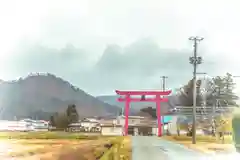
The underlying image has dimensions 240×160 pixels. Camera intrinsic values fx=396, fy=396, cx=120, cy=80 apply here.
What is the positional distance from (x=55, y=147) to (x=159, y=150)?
46 cm

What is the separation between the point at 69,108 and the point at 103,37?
0.35 metres

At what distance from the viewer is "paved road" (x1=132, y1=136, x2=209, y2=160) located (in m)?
1.74

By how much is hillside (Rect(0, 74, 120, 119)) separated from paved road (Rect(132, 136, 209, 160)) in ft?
0.59

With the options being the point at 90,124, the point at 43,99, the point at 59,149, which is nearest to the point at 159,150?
the point at 90,124

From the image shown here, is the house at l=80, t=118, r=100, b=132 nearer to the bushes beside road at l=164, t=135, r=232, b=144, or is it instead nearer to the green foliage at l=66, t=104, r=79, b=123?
the green foliage at l=66, t=104, r=79, b=123

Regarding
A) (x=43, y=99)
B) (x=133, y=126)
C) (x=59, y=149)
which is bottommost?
(x=59, y=149)

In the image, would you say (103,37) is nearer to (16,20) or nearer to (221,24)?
(16,20)

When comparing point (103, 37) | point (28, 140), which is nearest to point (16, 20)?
point (103, 37)

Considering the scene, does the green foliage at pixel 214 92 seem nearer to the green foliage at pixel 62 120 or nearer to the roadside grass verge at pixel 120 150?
the roadside grass verge at pixel 120 150

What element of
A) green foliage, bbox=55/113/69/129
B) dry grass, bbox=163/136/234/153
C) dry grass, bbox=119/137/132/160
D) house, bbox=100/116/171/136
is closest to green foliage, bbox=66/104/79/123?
green foliage, bbox=55/113/69/129

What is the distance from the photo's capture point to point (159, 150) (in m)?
1.76

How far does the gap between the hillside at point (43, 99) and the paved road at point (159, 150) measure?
7.0 inches

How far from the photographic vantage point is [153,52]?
1774mm

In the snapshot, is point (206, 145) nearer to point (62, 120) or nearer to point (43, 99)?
point (62, 120)
